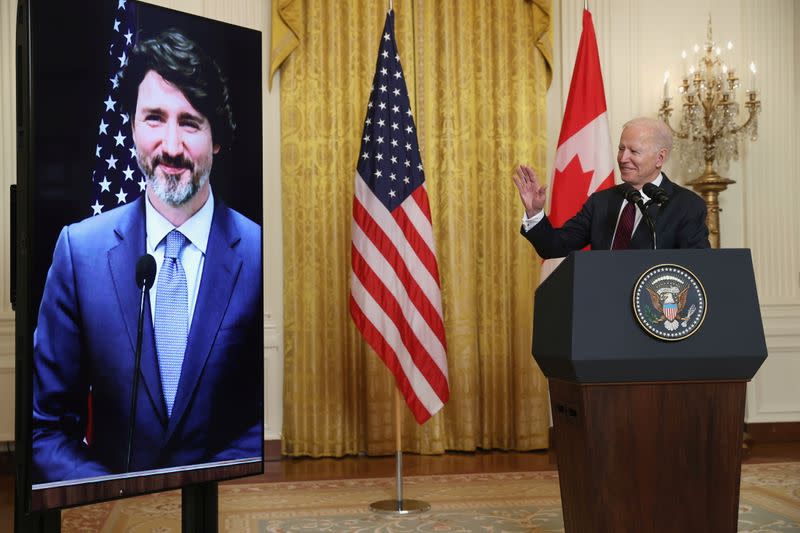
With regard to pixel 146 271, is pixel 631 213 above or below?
above

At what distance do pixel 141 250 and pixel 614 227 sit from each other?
197cm

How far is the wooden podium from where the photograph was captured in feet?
9.15

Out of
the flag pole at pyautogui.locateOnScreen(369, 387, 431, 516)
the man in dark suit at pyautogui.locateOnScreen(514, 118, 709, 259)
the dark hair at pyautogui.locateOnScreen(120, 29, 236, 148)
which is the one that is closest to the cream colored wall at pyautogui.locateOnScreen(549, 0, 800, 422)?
the flag pole at pyautogui.locateOnScreen(369, 387, 431, 516)

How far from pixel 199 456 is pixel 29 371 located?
0.63 m

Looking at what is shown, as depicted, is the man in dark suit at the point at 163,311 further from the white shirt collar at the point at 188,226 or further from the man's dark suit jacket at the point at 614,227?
the man's dark suit jacket at the point at 614,227

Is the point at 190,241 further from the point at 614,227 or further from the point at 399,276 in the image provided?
the point at 399,276

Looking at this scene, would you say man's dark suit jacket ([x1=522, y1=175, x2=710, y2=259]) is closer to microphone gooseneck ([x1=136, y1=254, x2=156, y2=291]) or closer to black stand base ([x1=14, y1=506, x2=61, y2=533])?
microphone gooseneck ([x1=136, y1=254, x2=156, y2=291])

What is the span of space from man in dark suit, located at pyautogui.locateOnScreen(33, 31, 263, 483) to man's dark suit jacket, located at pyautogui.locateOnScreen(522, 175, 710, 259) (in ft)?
4.39

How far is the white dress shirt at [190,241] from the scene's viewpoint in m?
2.74

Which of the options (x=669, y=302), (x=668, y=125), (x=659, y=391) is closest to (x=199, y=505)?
(x=659, y=391)

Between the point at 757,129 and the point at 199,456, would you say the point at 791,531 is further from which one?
the point at 757,129

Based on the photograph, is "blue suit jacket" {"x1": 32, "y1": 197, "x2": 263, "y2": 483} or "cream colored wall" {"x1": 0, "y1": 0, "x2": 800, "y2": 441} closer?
"blue suit jacket" {"x1": 32, "y1": 197, "x2": 263, "y2": 483}

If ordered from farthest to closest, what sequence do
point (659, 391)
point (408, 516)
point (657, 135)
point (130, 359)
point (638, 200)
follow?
point (408, 516) → point (657, 135) → point (638, 200) → point (659, 391) → point (130, 359)

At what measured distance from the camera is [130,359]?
262 cm
